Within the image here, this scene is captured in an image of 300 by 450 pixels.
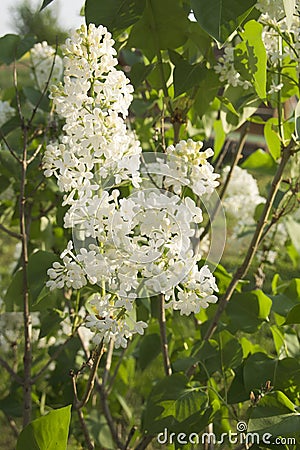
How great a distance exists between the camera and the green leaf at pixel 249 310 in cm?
115

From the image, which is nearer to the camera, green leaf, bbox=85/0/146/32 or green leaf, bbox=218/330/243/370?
green leaf, bbox=85/0/146/32

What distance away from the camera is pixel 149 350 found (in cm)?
148

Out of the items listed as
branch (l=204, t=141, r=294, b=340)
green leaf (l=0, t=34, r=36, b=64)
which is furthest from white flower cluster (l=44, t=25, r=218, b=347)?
green leaf (l=0, t=34, r=36, b=64)

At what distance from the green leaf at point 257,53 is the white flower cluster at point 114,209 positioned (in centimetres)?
21

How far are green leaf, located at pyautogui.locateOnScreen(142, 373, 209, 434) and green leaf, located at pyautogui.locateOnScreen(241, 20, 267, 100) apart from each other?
17.2 inches

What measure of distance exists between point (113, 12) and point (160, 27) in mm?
111

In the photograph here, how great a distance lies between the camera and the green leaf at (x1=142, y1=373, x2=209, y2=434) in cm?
99

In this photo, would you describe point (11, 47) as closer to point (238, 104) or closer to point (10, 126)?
point (10, 126)

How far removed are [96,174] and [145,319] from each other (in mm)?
454

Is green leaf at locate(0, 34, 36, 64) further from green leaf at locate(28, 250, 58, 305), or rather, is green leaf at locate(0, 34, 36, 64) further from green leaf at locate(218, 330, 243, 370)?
green leaf at locate(218, 330, 243, 370)

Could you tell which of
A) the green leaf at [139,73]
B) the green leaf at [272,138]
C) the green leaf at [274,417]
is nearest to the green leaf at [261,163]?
the green leaf at [272,138]

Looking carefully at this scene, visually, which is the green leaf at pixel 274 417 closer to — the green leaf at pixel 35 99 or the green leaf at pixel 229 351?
the green leaf at pixel 229 351

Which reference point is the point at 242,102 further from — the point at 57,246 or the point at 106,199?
the point at 57,246

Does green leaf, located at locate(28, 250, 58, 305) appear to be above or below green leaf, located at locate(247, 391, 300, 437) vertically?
above
